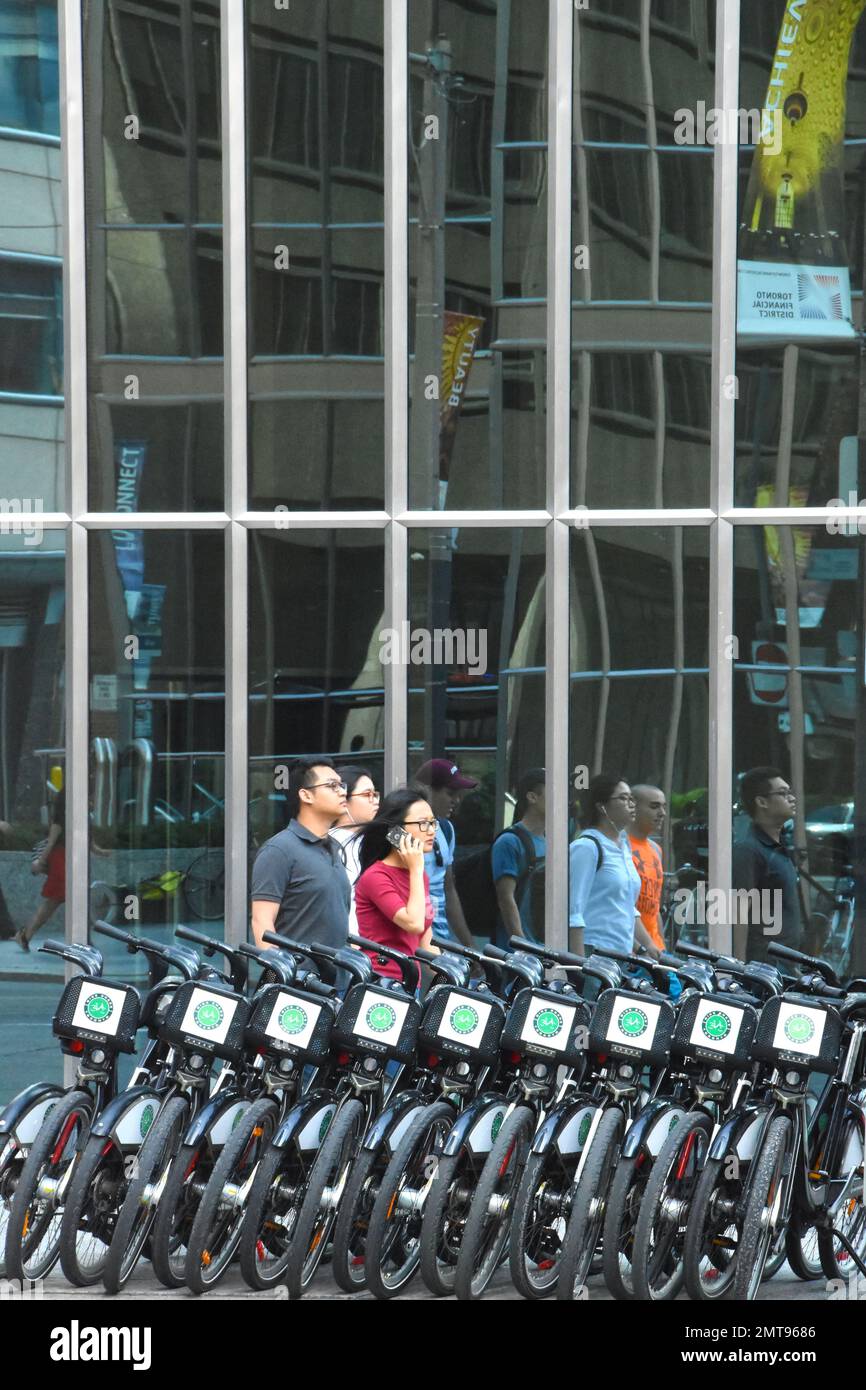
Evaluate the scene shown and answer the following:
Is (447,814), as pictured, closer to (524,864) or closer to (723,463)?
(524,864)

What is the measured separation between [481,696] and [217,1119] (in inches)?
103

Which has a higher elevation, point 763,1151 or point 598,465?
point 598,465

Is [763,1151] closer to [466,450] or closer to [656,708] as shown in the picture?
[656,708]

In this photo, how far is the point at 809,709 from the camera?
7.58 meters

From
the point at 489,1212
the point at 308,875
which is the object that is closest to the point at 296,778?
the point at 308,875

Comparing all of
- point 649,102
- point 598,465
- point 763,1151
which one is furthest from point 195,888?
point 649,102

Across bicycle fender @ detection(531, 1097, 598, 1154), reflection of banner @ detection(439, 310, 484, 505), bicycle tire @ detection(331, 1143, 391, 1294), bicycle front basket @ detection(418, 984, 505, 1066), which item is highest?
reflection of banner @ detection(439, 310, 484, 505)

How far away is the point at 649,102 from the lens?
7645 mm

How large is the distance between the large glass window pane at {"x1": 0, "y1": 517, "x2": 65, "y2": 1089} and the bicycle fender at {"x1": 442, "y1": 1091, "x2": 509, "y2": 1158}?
Answer: 112 inches

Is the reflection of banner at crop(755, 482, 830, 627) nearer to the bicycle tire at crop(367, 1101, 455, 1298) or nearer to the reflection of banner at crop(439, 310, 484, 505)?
the reflection of banner at crop(439, 310, 484, 505)

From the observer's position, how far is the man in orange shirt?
760 centimetres

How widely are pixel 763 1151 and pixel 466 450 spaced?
11.6ft

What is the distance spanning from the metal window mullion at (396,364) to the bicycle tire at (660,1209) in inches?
103

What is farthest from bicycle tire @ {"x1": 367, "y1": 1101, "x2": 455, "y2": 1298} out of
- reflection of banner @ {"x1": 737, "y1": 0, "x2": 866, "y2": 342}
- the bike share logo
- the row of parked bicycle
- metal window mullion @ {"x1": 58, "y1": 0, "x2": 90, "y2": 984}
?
reflection of banner @ {"x1": 737, "y1": 0, "x2": 866, "y2": 342}
